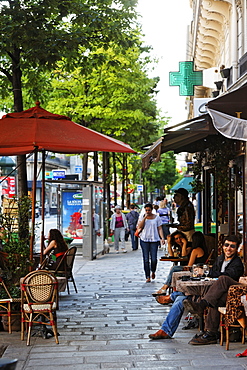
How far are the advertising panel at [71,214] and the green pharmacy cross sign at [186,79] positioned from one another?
5791 millimetres

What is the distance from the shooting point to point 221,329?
7809 mm

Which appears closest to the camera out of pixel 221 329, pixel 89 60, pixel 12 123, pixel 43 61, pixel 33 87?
pixel 221 329

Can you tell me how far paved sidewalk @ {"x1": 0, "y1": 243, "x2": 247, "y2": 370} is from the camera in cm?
705

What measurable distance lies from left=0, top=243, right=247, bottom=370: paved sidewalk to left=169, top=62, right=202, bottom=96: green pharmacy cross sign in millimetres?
7247

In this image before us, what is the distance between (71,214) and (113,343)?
13.9 meters

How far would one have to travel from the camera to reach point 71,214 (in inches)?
860

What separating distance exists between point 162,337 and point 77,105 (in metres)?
17.8

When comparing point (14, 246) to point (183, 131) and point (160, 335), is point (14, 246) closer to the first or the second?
point (160, 335)

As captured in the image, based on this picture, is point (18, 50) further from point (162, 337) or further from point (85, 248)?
point (85, 248)

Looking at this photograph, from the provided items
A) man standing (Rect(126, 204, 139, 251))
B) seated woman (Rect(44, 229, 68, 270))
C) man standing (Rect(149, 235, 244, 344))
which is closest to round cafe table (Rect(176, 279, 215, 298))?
man standing (Rect(149, 235, 244, 344))

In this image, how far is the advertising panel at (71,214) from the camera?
71.6 feet

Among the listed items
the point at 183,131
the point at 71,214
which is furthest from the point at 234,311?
the point at 71,214

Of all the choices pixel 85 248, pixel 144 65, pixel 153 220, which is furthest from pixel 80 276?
pixel 144 65

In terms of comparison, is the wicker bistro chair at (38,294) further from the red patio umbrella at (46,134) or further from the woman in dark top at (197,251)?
the woman in dark top at (197,251)
